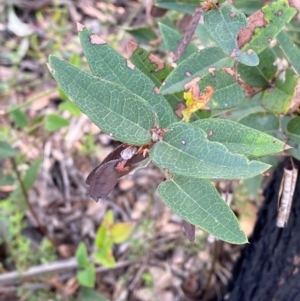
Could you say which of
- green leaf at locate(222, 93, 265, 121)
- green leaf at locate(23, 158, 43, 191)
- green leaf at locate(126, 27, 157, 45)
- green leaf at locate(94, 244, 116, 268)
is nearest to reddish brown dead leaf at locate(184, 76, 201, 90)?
green leaf at locate(222, 93, 265, 121)

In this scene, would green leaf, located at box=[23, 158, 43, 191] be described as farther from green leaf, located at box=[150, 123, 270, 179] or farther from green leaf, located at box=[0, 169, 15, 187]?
green leaf, located at box=[150, 123, 270, 179]

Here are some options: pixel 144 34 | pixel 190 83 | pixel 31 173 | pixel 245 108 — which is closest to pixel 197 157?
pixel 190 83

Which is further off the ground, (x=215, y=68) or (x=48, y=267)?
(x=215, y=68)

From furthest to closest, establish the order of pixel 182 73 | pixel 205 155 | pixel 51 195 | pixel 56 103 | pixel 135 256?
pixel 56 103, pixel 51 195, pixel 135 256, pixel 182 73, pixel 205 155

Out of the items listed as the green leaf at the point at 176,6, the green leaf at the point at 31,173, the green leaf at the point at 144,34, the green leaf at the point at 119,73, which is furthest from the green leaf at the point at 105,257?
the green leaf at the point at 119,73

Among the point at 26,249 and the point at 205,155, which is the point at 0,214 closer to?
the point at 26,249

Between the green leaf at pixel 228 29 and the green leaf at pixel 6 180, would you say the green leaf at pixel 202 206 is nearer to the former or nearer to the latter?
the green leaf at pixel 228 29

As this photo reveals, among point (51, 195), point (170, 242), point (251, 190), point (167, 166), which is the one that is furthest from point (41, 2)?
point (167, 166)

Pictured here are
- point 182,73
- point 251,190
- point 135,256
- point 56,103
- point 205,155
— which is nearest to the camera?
point 205,155
